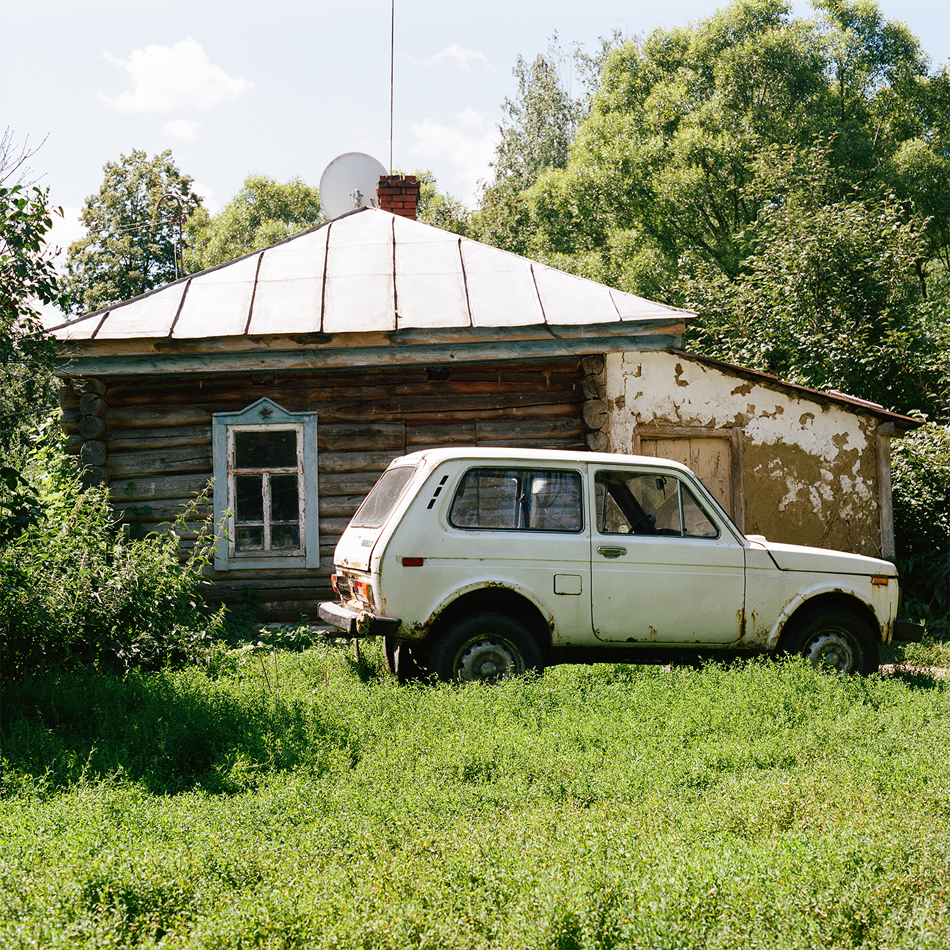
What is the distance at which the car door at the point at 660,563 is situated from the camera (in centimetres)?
615

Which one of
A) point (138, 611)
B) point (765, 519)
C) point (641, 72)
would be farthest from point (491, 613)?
point (641, 72)

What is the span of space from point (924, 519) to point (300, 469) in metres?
7.79

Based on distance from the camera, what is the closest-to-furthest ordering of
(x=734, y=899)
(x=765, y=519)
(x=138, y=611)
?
(x=734, y=899) < (x=138, y=611) < (x=765, y=519)

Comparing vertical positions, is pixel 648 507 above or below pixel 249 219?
below

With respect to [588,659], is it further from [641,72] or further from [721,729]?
[641,72]

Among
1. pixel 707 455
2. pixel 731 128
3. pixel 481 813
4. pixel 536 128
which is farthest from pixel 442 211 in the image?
pixel 481 813

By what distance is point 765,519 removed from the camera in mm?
10000

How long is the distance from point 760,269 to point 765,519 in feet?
20.3

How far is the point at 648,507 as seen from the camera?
6.39 meters

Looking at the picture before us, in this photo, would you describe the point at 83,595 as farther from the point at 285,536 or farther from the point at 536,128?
the point at 536,128

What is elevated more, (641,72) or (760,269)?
(641,72)

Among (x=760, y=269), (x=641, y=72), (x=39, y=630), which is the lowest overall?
(x=39, y=630)

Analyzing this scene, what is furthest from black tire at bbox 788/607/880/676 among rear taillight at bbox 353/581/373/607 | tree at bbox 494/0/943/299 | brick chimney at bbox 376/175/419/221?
tree at bbox 494/0/943/299

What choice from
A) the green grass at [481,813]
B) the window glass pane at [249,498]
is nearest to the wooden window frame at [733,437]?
the green grass at [481,813]
